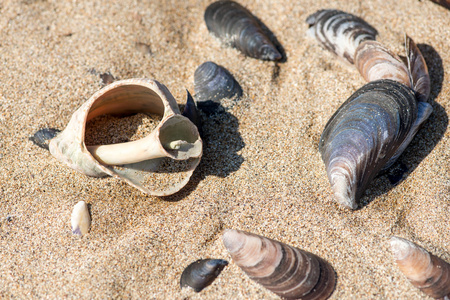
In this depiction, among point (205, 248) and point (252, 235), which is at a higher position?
point (252, 235)

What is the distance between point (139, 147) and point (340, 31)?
7.34 feet

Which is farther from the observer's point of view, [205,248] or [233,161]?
[233,161]

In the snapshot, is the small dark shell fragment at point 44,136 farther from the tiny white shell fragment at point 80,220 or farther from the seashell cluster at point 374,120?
the seashell cluster at point 374,120

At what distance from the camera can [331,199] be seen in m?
2.83

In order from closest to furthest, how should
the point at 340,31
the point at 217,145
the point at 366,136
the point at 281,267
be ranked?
the point at 281,267, the point at 366,136, the point at 217,145, the point at 340,31

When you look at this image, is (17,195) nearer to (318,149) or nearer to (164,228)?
(164,228)

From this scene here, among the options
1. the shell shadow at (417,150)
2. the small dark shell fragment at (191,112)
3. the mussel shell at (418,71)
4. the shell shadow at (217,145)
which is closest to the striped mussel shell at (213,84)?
the shell shadow at (217,145)

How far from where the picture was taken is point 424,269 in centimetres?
240

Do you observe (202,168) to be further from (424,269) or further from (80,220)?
(424,269)

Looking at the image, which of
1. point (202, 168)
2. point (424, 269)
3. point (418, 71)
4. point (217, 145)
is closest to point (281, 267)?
point (424, 269)

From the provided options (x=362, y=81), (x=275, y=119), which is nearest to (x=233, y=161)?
(x=275, y=119)

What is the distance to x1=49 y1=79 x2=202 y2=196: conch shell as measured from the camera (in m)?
2.64

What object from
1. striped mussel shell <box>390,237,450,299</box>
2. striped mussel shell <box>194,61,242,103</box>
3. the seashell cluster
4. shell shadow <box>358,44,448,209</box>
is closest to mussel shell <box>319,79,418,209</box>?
the seashell cluster

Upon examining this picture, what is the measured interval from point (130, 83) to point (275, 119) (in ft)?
4.20
